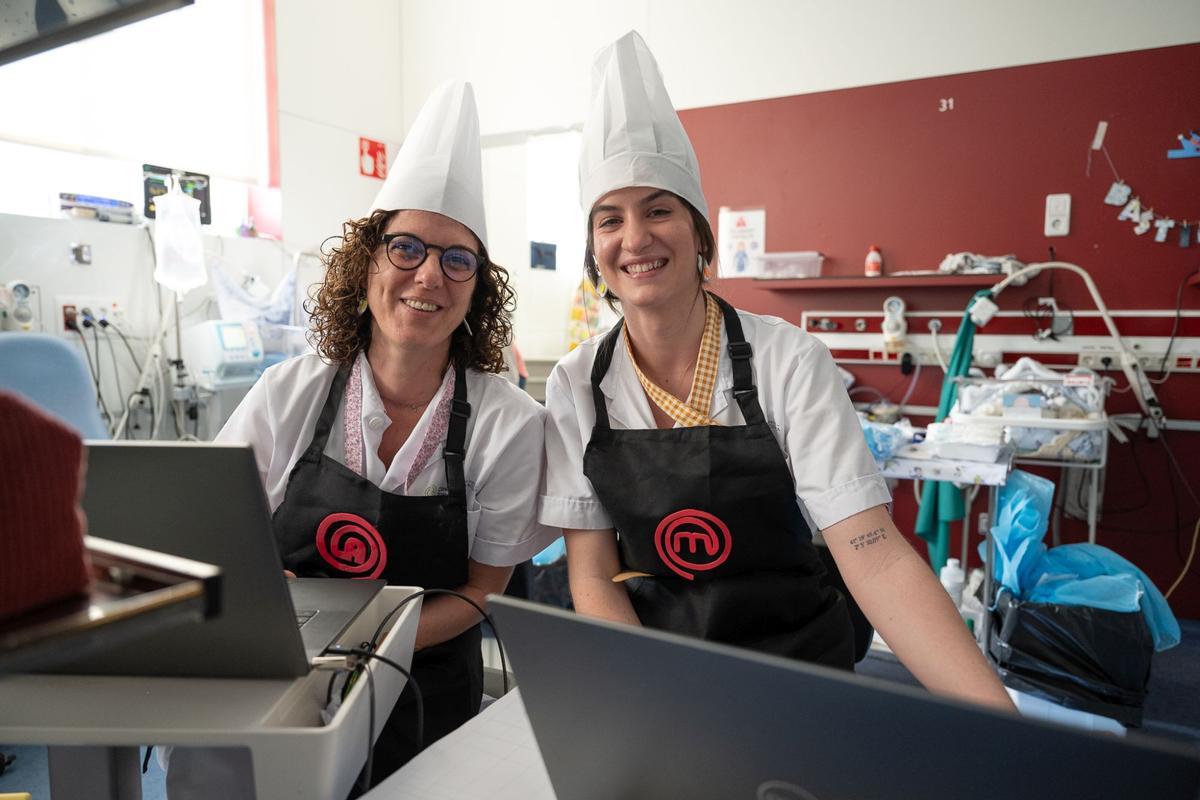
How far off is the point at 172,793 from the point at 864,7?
4368 millimetres

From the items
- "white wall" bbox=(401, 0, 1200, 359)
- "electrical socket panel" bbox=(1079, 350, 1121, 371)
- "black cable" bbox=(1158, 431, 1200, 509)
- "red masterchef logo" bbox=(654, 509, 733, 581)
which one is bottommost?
"black cable" bbox=(1158, 431, 1200, 509)

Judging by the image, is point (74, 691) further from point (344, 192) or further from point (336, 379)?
point (344, 192)

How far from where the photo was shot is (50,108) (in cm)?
343

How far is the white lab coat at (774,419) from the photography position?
1.25 m

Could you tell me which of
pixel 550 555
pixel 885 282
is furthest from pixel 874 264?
pixel 550 555

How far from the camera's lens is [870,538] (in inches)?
47.7

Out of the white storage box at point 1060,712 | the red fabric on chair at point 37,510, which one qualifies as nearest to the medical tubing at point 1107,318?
the white storage box at point 1060,712

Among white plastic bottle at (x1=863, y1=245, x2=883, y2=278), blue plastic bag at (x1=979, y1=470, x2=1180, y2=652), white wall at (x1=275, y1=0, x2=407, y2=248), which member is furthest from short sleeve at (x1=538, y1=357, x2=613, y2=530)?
white wall at (x1=275, y1=0, x2=407, y2=248)

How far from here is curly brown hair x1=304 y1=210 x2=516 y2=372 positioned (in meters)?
1.56

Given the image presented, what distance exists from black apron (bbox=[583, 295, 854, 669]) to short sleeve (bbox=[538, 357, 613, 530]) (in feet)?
0.12

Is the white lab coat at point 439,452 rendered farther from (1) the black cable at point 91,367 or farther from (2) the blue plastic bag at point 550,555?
(1) the black cable at point 91,367

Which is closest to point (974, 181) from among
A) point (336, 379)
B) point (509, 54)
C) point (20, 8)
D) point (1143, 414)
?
point (1143, 414)

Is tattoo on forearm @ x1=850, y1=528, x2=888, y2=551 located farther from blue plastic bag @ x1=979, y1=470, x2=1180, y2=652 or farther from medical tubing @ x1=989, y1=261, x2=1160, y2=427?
medical tubing @ x1=989, y1=261, x2=1160, y2=427

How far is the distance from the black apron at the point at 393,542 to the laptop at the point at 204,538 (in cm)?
55
